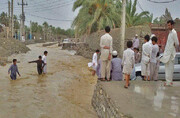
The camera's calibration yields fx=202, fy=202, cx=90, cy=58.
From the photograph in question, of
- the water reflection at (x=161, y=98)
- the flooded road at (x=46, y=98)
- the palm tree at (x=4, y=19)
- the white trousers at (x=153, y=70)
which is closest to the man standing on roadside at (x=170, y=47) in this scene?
the water reflection at (x=161, y=98)

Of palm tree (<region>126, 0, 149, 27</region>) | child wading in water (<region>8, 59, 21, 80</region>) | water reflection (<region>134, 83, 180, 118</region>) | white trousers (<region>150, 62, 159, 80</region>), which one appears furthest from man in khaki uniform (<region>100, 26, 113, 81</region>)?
palm tree (<region>126, 0, 149, 27</region>)

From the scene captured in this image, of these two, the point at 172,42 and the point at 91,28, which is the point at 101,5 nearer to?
the point at 91,28

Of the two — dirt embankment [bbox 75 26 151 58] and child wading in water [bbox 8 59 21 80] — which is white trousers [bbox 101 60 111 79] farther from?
dirt embankment [bbox 75 26 151 58]

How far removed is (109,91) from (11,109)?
321 cm

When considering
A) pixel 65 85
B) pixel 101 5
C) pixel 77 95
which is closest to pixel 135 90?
pixel 77 95

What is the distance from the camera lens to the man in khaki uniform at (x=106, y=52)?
5863 mm

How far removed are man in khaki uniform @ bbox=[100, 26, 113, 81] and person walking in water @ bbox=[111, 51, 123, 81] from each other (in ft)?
0.97

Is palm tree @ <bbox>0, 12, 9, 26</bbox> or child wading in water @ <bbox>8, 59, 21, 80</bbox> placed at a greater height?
palm tree @ <bbox>0, 12, 9, 26</bbox>

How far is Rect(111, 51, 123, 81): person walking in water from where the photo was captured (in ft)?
20.9

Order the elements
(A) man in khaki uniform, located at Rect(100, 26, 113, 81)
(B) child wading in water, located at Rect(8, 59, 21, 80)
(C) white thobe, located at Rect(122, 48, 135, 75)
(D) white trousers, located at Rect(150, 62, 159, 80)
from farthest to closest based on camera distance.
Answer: (B) child wading in water, located at Rect(8, 59, 21, 80) → (D) white trousers, located at Rect(150, 62, 159, 80) → (A) man in khaki uniform, located at Rect(100, 26, 113, 81) → (C) white thobe, located at Rect(122, 48, 135, 75)

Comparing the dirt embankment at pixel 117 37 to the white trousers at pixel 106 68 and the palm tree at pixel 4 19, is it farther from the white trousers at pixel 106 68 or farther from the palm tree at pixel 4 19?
the palm tree at pixel 4 19

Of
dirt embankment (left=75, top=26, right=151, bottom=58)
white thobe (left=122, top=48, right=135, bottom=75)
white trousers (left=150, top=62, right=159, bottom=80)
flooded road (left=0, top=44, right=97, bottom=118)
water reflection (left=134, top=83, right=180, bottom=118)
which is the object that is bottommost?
flooded road (left=0, top=44, right=97, bottom=118)

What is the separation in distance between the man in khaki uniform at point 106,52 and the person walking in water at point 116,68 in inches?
11.6

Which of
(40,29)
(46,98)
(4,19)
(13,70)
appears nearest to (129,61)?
(46,98)
